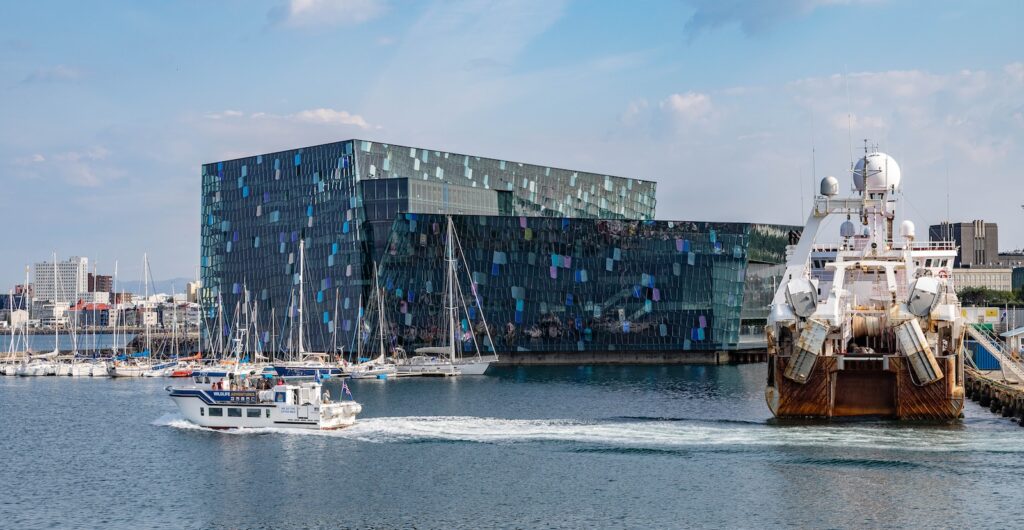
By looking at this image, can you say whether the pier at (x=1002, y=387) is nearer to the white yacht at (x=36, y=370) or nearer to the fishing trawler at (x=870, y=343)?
the fishing trawler at (x=870, y=343)

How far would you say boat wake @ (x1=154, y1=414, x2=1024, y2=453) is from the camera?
59594 mm

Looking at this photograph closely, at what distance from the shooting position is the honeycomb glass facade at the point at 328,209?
445 feet

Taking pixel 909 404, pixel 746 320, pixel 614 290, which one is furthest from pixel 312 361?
pixel 909 404

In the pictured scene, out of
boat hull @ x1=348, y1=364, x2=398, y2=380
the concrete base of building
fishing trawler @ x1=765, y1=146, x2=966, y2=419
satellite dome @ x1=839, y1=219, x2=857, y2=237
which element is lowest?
boat hull @ x1=348, y1=364, x2=398, y2=380

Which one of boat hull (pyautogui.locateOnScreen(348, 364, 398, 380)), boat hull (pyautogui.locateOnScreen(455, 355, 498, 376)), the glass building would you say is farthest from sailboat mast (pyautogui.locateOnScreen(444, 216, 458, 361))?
boat hull (pyautogui.locateOnScreen(348, 364, 398, 380))

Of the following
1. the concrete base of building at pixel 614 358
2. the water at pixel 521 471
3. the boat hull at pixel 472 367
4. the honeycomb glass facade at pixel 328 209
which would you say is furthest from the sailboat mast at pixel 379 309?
the water at pixel 521 471

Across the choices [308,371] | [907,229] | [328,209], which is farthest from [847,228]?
[328,209]

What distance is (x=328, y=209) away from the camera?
455 feet

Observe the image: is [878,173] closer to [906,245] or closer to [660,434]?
[906,245]

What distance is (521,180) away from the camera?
156250mm

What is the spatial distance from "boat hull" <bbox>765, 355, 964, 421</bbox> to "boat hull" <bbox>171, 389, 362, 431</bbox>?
2518 cm

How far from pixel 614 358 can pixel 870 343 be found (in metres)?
67.8

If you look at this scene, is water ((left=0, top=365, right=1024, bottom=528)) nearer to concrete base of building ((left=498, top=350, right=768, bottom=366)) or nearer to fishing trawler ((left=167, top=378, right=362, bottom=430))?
fishing trawler ((left=167, top=378, right=362, bottom=430))

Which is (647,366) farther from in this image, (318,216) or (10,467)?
(10,467)
